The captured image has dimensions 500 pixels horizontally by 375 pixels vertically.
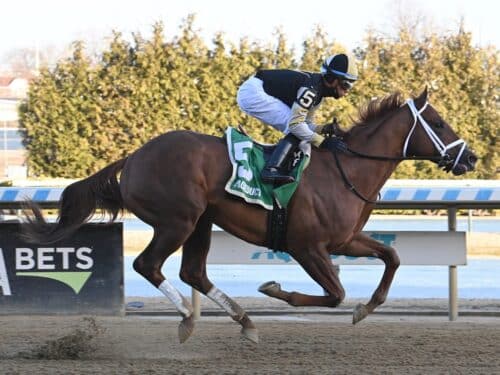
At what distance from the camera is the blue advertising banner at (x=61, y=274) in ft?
26.3

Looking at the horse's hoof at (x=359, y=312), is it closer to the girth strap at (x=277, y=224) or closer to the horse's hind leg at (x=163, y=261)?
the girth strap at (x=277, y=224)

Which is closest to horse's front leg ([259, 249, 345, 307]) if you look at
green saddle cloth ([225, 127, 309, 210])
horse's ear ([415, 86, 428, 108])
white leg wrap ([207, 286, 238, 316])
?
white leg wrap ([207, 286, 238, 316])

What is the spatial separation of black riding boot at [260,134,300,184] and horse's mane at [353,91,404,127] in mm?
715

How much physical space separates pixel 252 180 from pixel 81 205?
4.09 ft

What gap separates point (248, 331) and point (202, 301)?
3.66m

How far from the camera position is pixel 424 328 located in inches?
287

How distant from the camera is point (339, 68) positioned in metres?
6.20

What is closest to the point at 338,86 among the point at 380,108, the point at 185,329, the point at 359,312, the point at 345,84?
the point at 345,84

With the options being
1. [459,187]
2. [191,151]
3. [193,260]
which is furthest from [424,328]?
[191,151]

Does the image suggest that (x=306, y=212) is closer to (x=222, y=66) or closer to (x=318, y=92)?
(x=318, y=92)

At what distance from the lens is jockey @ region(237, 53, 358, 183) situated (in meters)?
6.08

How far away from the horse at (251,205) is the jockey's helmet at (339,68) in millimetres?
417

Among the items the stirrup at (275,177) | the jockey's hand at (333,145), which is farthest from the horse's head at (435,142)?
the stirrup at (275,177)

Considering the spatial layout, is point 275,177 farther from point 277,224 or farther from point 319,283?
point 319,283
